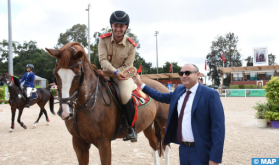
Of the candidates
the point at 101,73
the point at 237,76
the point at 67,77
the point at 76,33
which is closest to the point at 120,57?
the point at 101,73

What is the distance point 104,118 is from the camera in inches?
119

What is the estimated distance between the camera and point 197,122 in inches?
93.7

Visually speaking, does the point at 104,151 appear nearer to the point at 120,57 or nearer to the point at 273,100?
the point at 120,57

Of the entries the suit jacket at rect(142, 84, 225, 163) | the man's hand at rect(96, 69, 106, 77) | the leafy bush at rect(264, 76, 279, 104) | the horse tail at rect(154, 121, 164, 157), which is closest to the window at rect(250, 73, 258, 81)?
the leafy bush at rect(264, 76, 279, 104)

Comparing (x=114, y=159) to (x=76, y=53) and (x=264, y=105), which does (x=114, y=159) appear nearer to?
(x=76, y=53)

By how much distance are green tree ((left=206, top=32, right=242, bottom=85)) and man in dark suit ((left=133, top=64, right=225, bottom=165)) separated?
5569 cm

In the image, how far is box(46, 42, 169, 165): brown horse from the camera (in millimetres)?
2441

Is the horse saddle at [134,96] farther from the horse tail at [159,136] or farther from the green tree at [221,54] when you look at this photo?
the green tree at [221,54]

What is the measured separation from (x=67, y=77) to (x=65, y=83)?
0.24 ft

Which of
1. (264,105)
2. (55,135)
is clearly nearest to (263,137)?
(264,105)

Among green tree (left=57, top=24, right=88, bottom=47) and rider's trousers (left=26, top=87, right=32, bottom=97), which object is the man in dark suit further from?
green tree (left=57, top=24, right=88, bottom=47)

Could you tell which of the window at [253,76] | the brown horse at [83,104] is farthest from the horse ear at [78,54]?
the window at [253,76]

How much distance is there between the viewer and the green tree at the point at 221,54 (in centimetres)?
5578

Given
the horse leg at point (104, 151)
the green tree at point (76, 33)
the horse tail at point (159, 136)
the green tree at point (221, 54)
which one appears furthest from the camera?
the green tree at point (221, 54)
